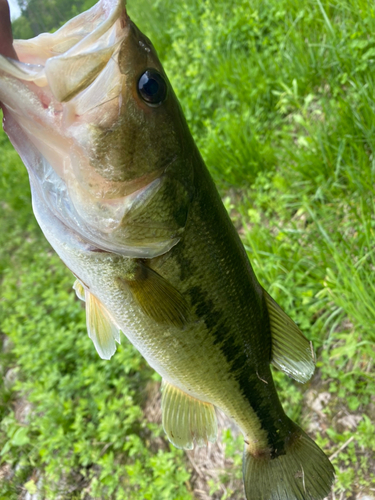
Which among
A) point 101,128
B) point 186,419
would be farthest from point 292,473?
point 101,128

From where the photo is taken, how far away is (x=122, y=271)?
112 centimetres

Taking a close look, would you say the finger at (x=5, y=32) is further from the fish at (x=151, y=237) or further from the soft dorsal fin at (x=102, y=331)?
the soft dorsal fin at (x=102, y=331)

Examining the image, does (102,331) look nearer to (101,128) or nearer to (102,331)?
(102,331)

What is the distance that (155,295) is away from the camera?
1107 mm

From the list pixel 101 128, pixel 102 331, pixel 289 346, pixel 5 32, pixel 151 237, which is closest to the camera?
pixel 5 32

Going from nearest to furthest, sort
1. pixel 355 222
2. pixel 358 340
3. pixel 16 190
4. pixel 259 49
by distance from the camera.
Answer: pixel 358 340 < pixel 355 222 < pixel 259 49 < pixel 16 190

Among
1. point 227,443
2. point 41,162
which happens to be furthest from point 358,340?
point 41,162

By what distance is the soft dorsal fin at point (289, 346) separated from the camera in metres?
1.42

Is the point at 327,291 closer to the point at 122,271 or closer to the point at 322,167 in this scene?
the point at 322,167

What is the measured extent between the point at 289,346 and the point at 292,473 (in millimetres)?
556

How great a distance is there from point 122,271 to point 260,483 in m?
1.11

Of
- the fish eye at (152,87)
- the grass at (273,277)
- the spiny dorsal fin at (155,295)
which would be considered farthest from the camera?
the grass at (273,277)

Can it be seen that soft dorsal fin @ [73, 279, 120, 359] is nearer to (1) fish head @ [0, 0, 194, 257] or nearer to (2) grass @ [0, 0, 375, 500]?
(1) fish head @ [0, 0, 194, 257]

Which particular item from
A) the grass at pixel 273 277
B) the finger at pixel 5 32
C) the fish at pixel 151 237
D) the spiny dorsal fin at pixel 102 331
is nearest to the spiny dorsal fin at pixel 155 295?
the fish at pixel 151 237
